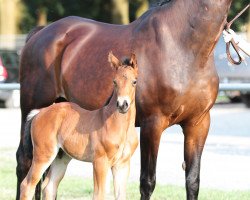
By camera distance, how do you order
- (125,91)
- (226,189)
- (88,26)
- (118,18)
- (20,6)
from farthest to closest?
1. (20,6)
2. (118,18)
3. (226,189)
4. (88,26)
5. (125,91)

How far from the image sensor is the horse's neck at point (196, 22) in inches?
277

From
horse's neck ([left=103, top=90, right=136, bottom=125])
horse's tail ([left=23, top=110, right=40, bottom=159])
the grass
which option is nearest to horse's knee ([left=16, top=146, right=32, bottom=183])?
horse's tail ([left=23, top=110, right=40, bottom=159])

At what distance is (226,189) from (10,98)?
14336mm

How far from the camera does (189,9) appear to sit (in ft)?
23.8

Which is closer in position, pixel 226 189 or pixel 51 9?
pixel 226 189

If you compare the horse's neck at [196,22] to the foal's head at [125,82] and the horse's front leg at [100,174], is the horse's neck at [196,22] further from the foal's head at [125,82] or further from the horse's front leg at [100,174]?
the horse's front leg at [100,174]

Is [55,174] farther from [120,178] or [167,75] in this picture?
[167,75]

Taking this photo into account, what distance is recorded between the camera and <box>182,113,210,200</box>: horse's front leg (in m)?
7.25

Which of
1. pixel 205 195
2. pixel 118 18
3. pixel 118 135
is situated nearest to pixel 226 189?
pixel 205 195

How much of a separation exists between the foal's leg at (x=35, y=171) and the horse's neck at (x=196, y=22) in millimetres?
1453

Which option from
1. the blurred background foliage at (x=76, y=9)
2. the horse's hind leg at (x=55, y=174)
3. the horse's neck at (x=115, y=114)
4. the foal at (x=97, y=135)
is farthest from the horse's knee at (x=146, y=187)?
the blurred background foliage at (x=76, y=9)

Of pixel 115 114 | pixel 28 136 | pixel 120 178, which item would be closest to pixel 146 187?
pixel 120 178

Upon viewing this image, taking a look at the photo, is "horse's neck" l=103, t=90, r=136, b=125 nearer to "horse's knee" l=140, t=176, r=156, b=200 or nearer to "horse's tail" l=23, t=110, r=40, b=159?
"horse's tail" l=23, t=110, r=40, b=159

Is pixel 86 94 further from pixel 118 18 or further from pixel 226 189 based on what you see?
pixel 118 18
